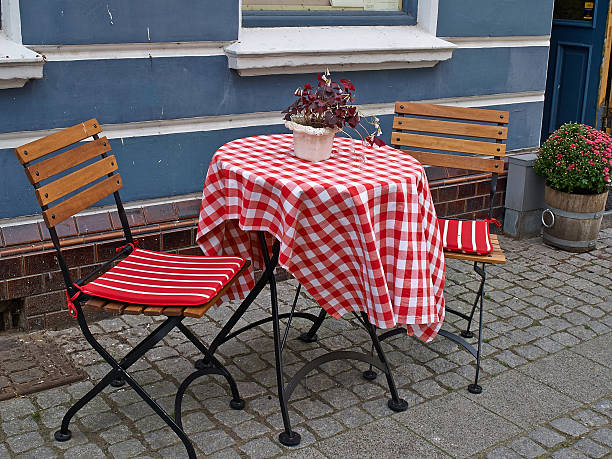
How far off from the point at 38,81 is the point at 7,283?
1120 mm

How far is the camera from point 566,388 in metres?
4.14

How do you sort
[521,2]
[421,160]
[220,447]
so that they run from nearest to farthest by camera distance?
[220,447], [421,160], [521,2]

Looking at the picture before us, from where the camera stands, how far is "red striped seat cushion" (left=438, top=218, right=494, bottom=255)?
4098 mm

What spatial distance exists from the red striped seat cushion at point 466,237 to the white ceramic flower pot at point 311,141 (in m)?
0.84

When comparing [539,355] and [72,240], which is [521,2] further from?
[72,240]

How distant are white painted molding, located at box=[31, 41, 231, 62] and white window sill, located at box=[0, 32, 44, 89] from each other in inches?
4.6

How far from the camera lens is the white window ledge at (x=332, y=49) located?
4.97 meters

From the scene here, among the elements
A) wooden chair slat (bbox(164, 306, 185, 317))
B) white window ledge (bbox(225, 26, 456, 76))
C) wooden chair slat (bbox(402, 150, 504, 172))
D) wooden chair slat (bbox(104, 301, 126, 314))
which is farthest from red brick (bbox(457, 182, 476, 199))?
wooden chair slat (bbox(104, 301, 126, 314))

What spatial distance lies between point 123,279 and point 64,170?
0.58 meters

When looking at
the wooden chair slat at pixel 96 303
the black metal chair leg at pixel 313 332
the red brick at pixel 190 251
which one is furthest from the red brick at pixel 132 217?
the wooden chair slat at pixel 96 303

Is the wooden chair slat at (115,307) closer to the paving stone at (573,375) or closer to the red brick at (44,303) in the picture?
the red brick at (44,303)

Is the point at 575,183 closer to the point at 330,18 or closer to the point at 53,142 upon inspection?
the point at 330,18

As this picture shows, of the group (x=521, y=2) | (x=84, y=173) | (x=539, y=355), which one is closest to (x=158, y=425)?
(x=84, y=173)

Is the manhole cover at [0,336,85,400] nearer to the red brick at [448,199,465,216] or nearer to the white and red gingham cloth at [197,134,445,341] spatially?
the white and red gingham cloth at [197,134,445,341]
